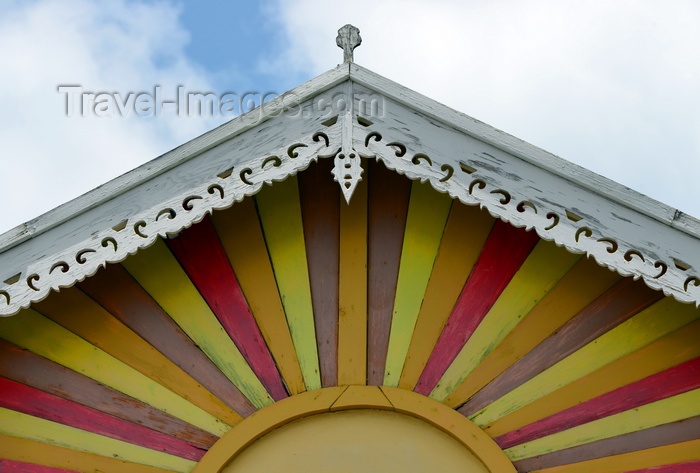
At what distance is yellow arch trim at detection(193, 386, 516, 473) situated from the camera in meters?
4.90

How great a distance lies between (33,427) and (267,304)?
1192mm

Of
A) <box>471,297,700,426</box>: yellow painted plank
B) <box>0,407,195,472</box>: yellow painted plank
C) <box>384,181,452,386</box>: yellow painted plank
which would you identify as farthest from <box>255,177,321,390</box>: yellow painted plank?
<box>471,297,700,426</box>: yellow painted plank

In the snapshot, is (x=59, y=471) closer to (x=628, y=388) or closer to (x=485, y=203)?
(x=485, y=203)

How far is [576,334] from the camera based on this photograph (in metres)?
5.09

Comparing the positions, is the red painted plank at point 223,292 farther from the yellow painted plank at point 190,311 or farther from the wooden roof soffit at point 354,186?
the wooden roof soffit at point 354,186

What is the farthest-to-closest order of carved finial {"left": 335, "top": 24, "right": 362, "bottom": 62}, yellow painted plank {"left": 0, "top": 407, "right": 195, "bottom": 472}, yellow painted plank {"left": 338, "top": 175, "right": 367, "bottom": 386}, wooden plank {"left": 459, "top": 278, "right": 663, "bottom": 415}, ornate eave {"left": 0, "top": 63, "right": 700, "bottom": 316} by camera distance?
carved finial {"left": 335, "top": 24, "right": 362, "bottom": 62}
yellow painted plank {"left": 338, "top": 175, "right": 367, "bottom": 386}
wooden plank {"left": 459, "top": 278, "right": 663, "bottom": 415}
yellow painted plank {"left": 0, "top": 407, "right": 195, "bottom": 472}
ornate eave {"left": 0, "top": 63, "right": 700, "bottom": 316}

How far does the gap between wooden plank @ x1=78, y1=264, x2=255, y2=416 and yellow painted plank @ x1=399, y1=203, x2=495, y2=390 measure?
79 cm

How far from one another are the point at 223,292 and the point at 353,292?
62 cm

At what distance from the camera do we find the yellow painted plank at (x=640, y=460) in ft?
15.5

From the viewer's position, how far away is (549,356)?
5070 mm

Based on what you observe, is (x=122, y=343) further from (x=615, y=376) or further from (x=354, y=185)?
(x=615, y=376)

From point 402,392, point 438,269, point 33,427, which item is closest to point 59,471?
point 33,427

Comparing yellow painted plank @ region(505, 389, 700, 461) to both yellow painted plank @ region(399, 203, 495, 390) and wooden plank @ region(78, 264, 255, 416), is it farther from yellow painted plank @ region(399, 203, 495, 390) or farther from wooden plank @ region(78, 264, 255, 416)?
wooden plank @ region(78, 264, 255, 416)

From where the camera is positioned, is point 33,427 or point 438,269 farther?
point 438,269
